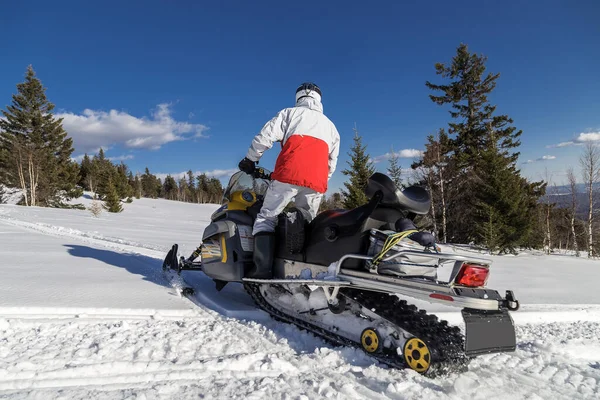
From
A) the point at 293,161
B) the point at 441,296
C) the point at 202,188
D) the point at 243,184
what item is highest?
the point at 202,188

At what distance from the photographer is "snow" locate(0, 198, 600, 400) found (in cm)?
182

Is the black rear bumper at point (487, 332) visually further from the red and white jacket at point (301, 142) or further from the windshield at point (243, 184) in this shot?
the windshield at point (243, 184)

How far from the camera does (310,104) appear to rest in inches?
128

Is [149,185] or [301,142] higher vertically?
[149,185]

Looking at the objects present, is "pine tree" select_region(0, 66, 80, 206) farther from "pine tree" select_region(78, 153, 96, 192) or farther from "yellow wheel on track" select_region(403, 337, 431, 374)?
"yellow wheel on track" select_region(403, 337, 431, 374)

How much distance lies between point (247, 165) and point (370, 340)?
6.59ft

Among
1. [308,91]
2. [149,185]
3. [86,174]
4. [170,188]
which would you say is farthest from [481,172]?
[170,188]

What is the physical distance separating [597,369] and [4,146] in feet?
126

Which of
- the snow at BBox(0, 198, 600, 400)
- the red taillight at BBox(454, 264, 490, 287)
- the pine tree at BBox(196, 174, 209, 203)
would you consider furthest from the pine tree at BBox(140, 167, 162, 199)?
the red taillight at BBox(454, 264, 490, 287)

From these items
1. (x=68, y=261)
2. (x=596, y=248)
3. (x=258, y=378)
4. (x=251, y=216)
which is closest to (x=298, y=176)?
(x=251, y=216)

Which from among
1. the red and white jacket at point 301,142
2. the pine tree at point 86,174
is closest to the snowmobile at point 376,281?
the red and white jacket at point 301,142

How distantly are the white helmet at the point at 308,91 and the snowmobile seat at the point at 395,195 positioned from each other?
1.27 m

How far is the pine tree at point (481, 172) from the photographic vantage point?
610 inches

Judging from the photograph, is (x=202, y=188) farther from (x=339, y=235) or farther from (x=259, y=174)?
(x=339, y=235)
